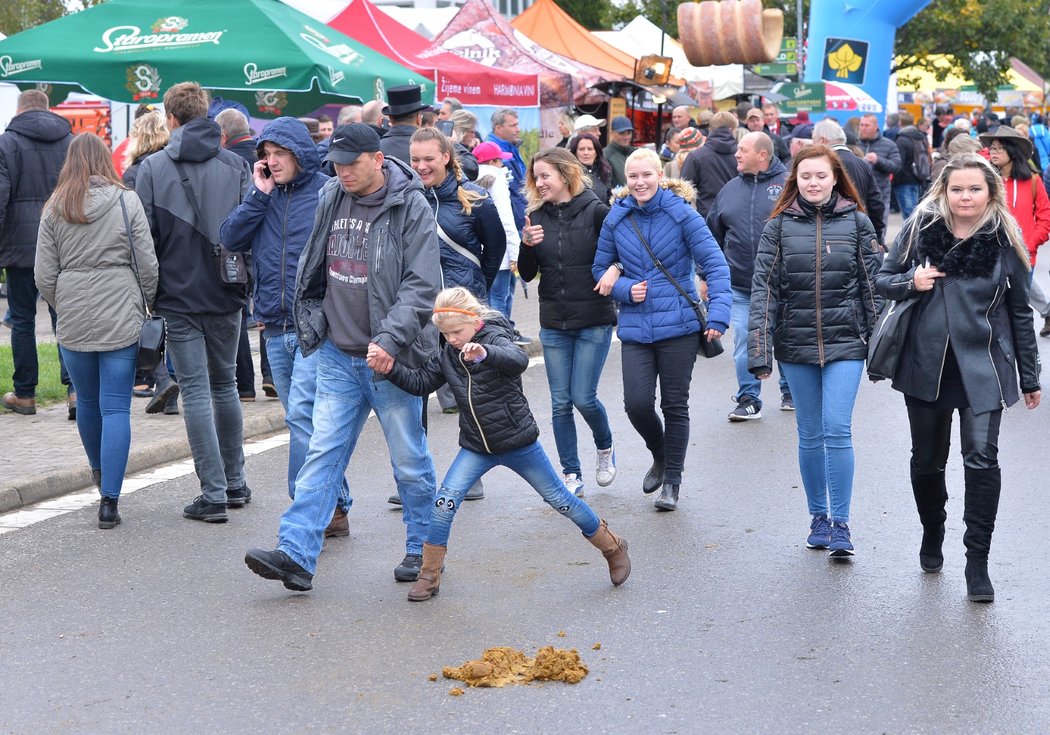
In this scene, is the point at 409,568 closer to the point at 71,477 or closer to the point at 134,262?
the point at 134,262

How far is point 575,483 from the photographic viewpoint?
791 cm

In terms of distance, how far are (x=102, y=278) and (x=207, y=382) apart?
709 mm

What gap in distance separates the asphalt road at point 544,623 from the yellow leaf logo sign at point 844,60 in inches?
836

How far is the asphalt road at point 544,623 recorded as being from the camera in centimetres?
470

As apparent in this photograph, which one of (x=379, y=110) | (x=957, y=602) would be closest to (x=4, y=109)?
(x=379, y=110)

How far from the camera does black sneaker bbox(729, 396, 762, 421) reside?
10.1 m

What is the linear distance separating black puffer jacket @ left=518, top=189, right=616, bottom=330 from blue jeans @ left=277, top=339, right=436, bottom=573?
5.56 feet

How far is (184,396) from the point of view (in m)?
7.35

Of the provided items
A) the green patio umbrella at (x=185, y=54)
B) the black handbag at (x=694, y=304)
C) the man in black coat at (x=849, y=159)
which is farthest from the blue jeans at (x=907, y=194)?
the black handbag at (x=694, y=304)

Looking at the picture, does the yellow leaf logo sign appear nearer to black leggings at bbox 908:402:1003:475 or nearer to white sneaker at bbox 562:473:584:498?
white sneaker at bbox 562:473:584:498

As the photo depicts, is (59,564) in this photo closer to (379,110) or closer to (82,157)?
(82,157)

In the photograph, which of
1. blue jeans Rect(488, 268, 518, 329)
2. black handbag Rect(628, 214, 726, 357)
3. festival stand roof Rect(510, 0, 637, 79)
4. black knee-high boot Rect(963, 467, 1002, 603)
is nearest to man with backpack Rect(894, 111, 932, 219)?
festival stand roof Rect(510, 0, 637, 79)

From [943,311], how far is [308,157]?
2.81 metres

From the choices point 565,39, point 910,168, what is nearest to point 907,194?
point 910,168
